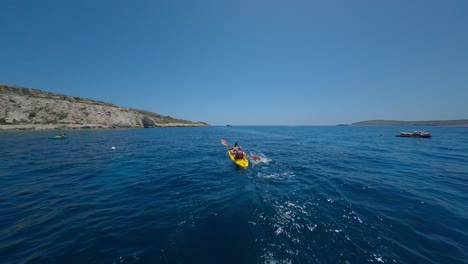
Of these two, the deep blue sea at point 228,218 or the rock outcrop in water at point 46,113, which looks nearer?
the deep blue sea at point 228,218

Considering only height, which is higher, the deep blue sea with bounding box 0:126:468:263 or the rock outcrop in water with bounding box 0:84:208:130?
the rock outcrop in water with bounding box 0:84:208:130

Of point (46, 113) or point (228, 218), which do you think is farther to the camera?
point (46, 113)

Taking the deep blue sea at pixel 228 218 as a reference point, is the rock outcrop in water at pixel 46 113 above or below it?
above

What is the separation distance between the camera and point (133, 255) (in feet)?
18.3

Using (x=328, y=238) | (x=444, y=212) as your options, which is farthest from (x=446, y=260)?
(x=444, y=212)

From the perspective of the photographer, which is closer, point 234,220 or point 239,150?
point 234,220

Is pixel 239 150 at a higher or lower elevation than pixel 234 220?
higher

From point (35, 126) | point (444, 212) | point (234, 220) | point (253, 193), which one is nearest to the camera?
point (234, 220)

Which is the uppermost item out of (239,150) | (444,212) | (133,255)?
(239,150)

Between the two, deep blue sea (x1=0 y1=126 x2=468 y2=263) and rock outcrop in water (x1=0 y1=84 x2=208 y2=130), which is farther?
rock outcrop in water (x1=0 y1=84 x2=208 y2=130)

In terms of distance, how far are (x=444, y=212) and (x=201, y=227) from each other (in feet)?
40.7

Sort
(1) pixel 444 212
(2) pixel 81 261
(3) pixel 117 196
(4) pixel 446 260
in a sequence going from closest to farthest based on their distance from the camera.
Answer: (2) pixel 81 261 → (4) pixel 446 260 → (1) pixel 444 212 → (3) pixel 117 196

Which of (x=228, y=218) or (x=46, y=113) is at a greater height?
(x=46, y=113)

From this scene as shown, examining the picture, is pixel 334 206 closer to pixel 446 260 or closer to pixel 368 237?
pixel 368 237
